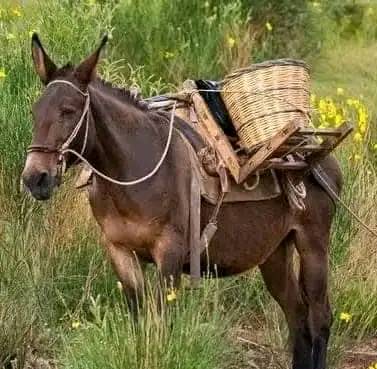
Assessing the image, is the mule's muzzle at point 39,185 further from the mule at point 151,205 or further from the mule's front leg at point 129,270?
the mule's front leg at point 129,270

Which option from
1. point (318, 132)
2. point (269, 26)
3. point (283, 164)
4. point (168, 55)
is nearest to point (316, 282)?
point (283, 164)

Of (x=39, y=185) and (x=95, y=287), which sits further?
(x=95, y=287)

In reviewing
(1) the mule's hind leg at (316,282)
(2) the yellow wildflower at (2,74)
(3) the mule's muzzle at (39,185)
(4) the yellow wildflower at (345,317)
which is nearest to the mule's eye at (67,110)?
(3) the mule's muzzle at (39,185)

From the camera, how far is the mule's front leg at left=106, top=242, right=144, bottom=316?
6207 millimetres

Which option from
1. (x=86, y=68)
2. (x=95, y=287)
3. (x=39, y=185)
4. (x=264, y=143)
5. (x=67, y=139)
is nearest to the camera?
(x=39, y=185)

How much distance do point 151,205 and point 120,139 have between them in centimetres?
35

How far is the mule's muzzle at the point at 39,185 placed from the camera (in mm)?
5602

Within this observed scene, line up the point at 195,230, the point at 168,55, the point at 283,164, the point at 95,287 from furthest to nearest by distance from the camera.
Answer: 1. the point at 168,55
2. the point at 95,287
3. the point at 283,164
4. the point at 195,230

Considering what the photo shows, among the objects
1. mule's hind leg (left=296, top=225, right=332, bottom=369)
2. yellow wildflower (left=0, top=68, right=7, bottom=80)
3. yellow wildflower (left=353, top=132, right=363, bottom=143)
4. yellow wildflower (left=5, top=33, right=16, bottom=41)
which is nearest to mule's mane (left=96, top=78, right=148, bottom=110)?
mule's hind leg (left=296, top=225, right=332, bottom=369)

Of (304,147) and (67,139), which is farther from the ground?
(67,139)

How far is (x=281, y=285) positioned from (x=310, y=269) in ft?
0.78

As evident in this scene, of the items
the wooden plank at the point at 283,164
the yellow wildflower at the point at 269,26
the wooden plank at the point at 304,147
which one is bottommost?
the yellow wildflower at the point at 269,26

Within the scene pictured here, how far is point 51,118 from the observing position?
5.71 m

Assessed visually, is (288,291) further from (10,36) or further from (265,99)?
(10,36)
